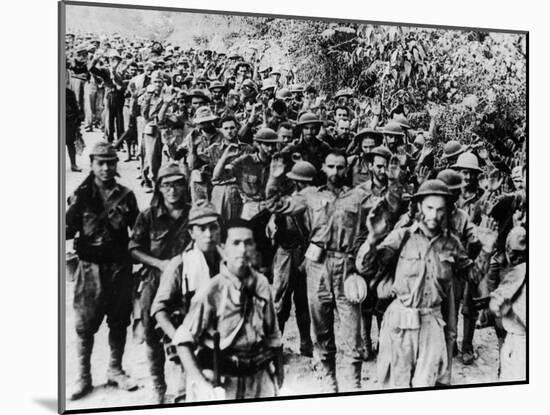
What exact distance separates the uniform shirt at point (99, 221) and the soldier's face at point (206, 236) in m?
0.36

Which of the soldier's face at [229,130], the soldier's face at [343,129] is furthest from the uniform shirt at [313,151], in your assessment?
the soldier's face at [229,130]

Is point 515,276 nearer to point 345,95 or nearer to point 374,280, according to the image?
point 374,280

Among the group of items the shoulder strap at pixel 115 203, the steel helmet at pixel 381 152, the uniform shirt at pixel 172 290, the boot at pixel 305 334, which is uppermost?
the steel helmet at pixel 381 152

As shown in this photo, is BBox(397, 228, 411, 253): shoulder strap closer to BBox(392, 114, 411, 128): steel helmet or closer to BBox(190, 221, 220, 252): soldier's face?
BBox(392, 114, 411, 128): steel helmet

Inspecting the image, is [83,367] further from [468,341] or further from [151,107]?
[468,341]

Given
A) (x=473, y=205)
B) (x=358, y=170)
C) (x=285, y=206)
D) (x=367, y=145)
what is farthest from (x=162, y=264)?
(x=473, y=205)

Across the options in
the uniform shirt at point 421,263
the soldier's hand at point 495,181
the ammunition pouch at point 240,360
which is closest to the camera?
the ammunition pouch at point 240,360

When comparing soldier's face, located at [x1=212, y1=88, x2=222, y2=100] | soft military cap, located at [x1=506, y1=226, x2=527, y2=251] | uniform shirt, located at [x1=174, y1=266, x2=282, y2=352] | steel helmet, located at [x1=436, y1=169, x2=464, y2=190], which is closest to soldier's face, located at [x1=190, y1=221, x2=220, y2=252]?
uniform shirt, located at [x1=174, y1=266, x2=282, y2=352]

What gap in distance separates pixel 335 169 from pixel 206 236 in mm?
867

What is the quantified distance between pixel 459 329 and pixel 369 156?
1.20 m

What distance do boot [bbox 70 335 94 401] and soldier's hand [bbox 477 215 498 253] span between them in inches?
95.7

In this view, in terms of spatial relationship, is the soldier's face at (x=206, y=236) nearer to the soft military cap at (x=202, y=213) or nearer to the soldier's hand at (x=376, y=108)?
the soft military cap at (x=202, y=213)

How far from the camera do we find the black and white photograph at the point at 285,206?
5.71 m

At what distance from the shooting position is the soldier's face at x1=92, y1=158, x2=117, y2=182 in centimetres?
569
